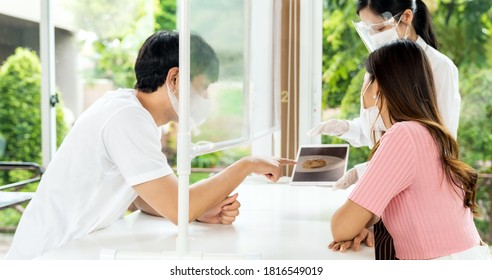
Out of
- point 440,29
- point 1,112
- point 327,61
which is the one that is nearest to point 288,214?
point 327,61

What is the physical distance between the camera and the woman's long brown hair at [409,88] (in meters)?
1.21

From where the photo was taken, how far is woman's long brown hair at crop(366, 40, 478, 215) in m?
1.21

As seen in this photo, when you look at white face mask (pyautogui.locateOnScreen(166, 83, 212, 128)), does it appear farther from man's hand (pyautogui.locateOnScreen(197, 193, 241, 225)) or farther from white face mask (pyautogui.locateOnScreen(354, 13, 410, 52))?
white face mask (pyautogui.locateOnScreen(354, 13, 410, 52))

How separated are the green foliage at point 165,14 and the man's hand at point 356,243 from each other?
422 cm

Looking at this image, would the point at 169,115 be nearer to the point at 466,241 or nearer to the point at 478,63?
the point at 466,241

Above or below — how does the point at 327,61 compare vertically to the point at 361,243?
above

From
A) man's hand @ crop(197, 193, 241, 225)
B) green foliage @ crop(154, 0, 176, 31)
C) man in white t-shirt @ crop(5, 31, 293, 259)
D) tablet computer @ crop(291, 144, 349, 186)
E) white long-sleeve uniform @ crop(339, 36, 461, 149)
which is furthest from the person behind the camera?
green foliage @ crop(154, 0, 176, 31)

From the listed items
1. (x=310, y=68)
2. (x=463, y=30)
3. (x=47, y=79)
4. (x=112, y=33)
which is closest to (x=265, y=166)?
(x=310, y=68)

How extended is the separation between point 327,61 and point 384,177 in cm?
280

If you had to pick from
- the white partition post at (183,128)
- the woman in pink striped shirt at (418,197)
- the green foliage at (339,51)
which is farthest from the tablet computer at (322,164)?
the green foliage at (339,51)

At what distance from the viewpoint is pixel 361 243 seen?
121 cm

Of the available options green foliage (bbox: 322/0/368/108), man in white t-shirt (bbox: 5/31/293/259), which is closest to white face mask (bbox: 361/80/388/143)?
man in white t-shirt (bbox: 5/31/293/259)

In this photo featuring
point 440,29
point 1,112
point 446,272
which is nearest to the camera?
point 446,272

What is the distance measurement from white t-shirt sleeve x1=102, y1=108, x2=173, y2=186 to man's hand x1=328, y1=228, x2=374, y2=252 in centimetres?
37
